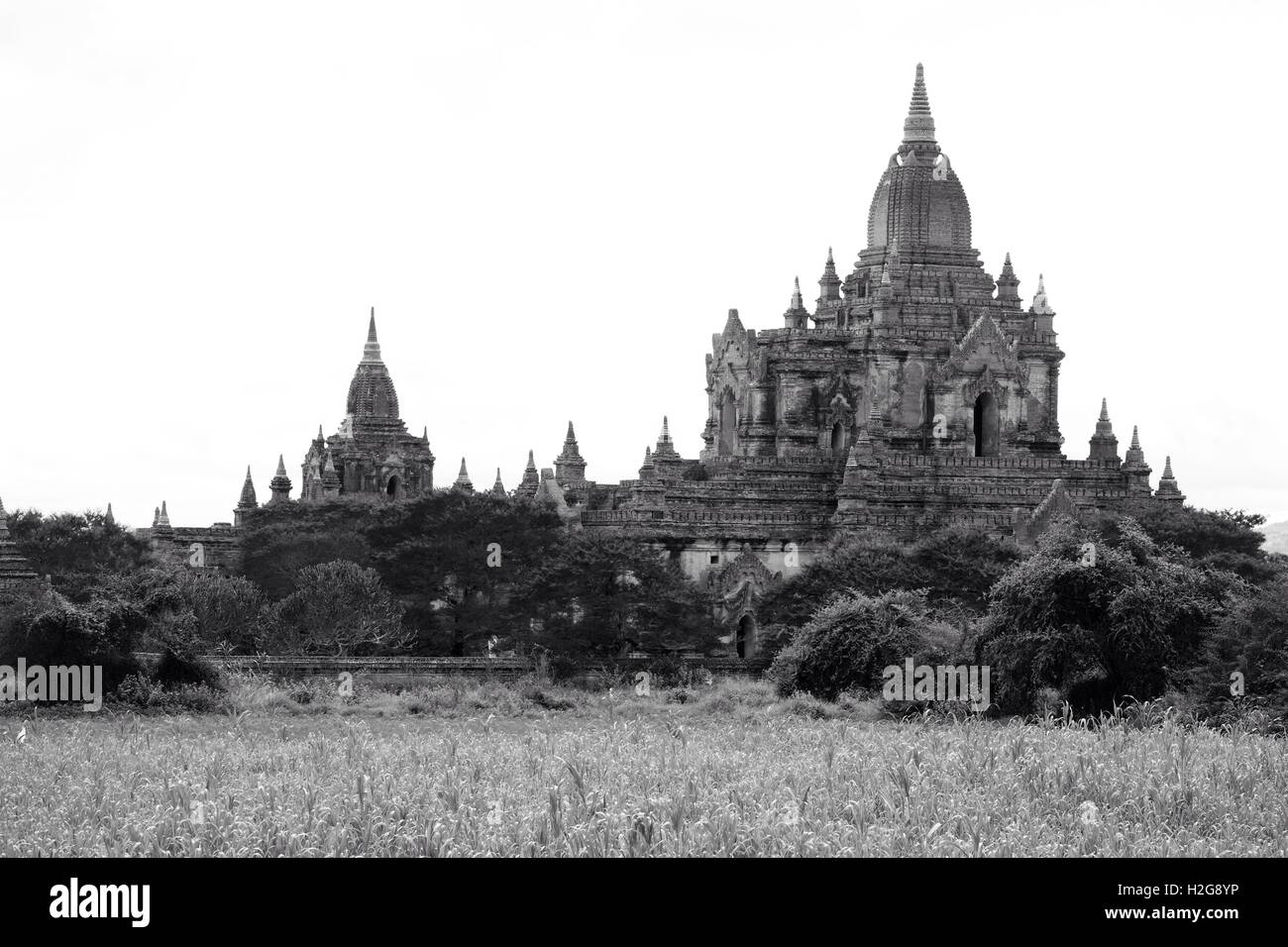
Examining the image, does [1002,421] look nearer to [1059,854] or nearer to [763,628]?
[763,628]

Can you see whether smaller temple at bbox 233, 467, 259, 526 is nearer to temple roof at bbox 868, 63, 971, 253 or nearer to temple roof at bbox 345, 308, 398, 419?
temple roof at bbox 345, 308, 398, 419

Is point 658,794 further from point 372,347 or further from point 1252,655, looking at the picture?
point 372,347

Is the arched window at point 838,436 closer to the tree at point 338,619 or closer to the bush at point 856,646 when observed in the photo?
the tree at point 338,619

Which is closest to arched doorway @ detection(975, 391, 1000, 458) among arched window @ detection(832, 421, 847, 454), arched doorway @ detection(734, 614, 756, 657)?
arched window @ detection(832, 421, 847, 454)

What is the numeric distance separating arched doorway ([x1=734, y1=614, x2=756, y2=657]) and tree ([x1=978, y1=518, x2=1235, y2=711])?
16262 mm

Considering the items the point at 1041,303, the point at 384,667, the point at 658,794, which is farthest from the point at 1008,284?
the point at 658,794

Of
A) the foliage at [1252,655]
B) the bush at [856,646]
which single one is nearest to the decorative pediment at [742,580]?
the bush at [856,646]

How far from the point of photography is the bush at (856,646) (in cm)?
4788

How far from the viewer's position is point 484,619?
5947 centimetres

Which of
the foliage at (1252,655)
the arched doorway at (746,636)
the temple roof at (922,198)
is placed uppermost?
the temple roof at (922,198)

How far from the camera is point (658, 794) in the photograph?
2708 cm

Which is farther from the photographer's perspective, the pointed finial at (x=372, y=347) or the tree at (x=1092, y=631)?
the pointed finial at (x=372, y=347)

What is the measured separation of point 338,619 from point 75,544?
16.6 metres

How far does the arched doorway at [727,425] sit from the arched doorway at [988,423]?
23.4ft
